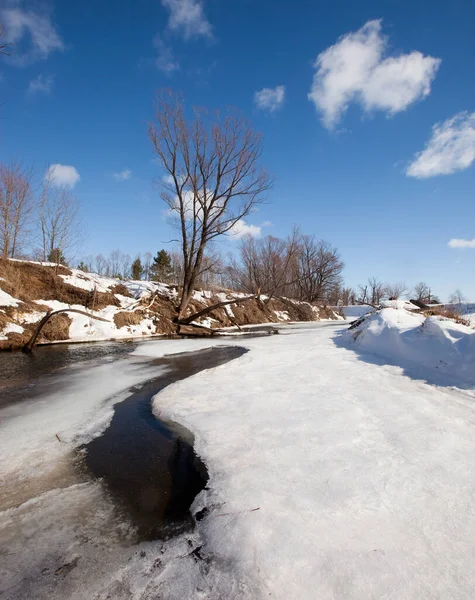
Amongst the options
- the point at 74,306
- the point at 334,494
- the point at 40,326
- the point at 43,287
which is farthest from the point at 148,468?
the point at 43,287

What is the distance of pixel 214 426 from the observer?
3098 millimetres

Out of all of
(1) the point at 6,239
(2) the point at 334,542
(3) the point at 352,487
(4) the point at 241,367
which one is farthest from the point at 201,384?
(1) the point at 6,239

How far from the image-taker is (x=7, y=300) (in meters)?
9.42

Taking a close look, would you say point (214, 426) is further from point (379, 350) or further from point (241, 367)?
point (379, 350)

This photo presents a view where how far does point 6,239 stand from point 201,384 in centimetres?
1810

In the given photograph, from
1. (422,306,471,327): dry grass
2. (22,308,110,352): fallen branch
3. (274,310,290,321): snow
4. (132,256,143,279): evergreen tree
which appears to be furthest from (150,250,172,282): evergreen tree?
(422,306,471,327): dry grass

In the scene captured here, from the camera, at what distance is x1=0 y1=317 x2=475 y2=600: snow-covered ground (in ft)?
4.27

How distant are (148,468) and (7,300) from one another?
385 inches

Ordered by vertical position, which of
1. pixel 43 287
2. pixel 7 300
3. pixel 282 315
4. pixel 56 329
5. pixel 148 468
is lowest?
pixel 148 468

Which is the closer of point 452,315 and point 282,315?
point 452,315

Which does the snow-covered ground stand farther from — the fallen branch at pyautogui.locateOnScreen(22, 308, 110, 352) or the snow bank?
the fallen branch at pyautogui.locateOnScreen(22, 308, 110, 352)

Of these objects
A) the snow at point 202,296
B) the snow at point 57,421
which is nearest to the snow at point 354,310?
the snow at point 202,296

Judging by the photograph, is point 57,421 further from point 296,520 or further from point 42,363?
point 42,363

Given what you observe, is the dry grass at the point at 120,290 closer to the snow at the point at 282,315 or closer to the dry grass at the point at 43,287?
the dry grass at the point at 43,287
